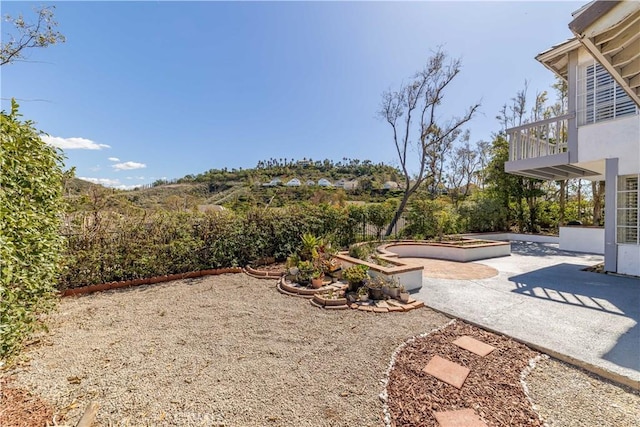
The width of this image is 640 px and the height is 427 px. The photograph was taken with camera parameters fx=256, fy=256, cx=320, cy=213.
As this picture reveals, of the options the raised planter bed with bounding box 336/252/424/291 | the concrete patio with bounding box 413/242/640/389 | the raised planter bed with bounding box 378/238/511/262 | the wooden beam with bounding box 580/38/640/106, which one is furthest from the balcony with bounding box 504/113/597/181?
the raised planter bed with bounding box 336/252/424/291

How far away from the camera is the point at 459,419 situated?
2.12 m

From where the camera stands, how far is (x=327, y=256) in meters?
6.59

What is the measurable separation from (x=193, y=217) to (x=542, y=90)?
69.1 ft

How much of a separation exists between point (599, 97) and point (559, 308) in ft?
21.3

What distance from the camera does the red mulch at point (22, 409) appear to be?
2027mm

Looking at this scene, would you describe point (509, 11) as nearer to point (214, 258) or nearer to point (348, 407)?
point (348, 407)

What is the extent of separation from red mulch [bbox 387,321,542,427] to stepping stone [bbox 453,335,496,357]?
0.06 meters

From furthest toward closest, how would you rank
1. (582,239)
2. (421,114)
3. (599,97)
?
(421,114), (582,239), (599,97)

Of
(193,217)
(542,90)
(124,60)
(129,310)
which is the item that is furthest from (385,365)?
(542,90)

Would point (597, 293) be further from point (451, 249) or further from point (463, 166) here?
point (463, 166)

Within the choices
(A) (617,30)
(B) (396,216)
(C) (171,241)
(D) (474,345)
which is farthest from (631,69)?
(B) (396,216)

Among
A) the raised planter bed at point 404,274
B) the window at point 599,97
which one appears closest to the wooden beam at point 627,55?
the raised planter bed at point 404,274

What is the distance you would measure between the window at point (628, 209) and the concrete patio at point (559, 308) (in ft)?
3.72

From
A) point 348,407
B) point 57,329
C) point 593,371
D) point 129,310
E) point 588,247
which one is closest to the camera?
point 348,407
